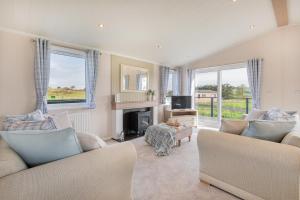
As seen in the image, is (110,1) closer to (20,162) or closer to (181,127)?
(20,162)

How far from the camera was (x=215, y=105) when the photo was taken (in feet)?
18.5

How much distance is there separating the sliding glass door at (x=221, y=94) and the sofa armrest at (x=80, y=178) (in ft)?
14.4

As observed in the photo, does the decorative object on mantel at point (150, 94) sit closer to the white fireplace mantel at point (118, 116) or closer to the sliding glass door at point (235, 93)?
the white fireplace mantel at point (118, 116)

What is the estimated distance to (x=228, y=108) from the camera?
5375 mm

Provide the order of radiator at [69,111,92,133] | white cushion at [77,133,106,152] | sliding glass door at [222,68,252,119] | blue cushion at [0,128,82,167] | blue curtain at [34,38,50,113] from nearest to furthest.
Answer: blue cushion at [0,128,82,167], white cushion at [77,133,106,152], blue curtain at [34,38,50,113], radiator at [69,111,92,133], sliding glass door at [222,68,252,119]

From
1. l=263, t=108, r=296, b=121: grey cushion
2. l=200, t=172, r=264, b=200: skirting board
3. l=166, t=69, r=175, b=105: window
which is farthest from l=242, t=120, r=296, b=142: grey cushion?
l=166, t=69, r=175, b=105: window

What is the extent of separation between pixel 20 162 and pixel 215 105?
216 inches

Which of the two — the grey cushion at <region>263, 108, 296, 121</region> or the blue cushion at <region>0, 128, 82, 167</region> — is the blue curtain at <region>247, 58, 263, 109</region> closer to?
the grey cushion at <region>263, 108, 296, 121</region>

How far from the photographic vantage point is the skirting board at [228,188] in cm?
175

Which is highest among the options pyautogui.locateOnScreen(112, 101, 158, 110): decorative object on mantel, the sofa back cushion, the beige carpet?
pyautogui.locateOnScreen(112, 101, 158, 110): decorative object on mantel

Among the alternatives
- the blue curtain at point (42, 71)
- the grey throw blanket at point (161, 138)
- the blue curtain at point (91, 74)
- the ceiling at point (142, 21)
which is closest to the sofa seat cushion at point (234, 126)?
the grey throw blanket at point (161, 138)

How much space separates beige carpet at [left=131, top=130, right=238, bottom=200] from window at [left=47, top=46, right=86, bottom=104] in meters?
2.03

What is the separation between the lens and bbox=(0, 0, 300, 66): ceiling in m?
2.56

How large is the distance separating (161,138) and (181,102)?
8.57ft
